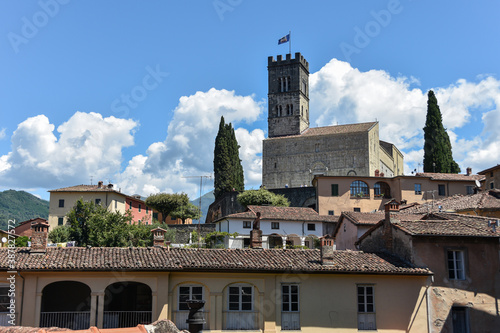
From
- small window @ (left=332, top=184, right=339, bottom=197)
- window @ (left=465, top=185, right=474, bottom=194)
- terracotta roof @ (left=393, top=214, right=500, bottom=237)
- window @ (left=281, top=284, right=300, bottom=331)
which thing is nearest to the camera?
window @ (left=281, top=284, right=300, bottom=331)

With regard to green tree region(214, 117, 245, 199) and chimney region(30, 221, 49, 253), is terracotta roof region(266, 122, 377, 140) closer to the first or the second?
green tree region(214, 117, 245, 199)

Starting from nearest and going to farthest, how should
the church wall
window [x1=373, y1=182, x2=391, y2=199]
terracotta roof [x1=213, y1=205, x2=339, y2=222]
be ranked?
terracotta roof [x1=213, y1=205, x2=339, y2=222] → window [x1=373, y1=182, x2=391, y2=199] → the church wall

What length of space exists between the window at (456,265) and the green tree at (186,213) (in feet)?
165

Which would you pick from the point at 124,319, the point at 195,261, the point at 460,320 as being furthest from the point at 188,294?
the point at 460,320

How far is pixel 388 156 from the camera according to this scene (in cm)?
8506

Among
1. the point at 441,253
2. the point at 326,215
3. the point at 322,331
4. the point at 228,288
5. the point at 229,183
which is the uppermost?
the point at 229,183

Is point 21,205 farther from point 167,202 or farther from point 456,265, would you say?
point 456,265

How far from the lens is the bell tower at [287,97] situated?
3519 inches

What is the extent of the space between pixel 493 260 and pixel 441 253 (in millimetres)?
2238

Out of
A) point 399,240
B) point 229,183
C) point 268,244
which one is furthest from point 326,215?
point 399,240

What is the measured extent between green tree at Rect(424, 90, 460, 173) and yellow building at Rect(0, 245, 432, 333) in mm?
44297

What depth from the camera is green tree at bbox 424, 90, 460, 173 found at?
63.3 meters

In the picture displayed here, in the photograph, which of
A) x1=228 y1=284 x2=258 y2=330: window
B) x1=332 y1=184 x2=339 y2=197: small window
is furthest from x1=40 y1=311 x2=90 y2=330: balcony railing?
x1=332 y1=184 x2=339 y2=197: small window

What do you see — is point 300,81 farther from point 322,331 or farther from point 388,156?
→ point 322,331
